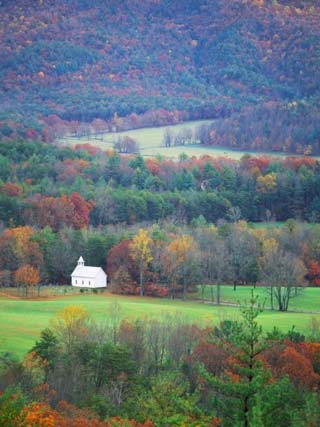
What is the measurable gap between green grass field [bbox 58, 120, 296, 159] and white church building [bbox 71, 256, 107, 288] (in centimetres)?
5912

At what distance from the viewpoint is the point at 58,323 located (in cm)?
5219

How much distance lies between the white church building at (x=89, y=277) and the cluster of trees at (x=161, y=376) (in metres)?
15.9

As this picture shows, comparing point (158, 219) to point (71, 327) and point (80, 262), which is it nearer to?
point (80, 262)

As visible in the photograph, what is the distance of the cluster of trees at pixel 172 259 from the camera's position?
2650 inches

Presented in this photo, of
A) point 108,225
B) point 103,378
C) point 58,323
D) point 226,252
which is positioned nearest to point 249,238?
point 226,252

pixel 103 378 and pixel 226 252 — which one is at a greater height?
pixel 226 252

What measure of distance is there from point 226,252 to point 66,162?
1789 inches

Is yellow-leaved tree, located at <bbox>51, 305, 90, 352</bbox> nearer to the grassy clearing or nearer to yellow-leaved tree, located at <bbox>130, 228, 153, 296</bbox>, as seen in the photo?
the grassy clearing

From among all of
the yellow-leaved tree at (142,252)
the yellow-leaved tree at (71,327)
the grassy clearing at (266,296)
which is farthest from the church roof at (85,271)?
the yellow-leaved tree at (71,327)

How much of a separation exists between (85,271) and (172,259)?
651 cm

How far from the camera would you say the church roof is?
233ft

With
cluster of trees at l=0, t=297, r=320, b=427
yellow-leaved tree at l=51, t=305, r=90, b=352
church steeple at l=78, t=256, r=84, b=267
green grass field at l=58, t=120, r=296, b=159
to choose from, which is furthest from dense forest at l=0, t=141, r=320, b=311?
yellow-leaved tree at l=51, t=305, r=90, b=352

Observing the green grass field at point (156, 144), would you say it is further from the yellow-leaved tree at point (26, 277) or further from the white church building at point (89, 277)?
the yellow-leaved tree at point (26, 277)

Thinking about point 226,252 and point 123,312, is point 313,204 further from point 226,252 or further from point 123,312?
point 123,312
